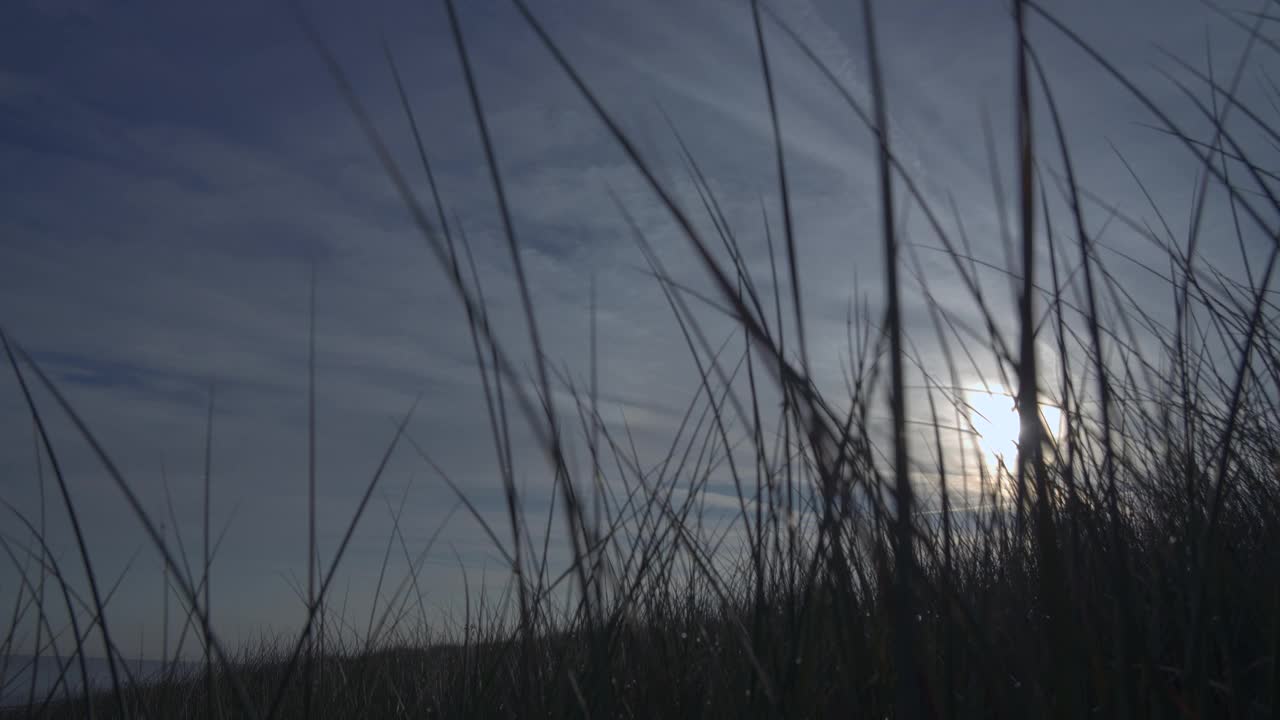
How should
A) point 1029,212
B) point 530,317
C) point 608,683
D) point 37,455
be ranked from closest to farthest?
1. point 1029,212
2. point 530,317
3. point 608,683
4. point 37,455

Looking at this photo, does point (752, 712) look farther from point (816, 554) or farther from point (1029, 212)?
point (1029, 212)

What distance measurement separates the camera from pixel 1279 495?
1.60 metres

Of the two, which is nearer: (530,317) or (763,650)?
(530,317)

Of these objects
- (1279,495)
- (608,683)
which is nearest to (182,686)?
(608,683)

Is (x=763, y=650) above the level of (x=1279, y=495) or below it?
below

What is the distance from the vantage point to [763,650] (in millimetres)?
1192

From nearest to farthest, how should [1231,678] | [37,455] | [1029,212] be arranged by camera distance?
[1029,212] → [1231,678] → [37,455]

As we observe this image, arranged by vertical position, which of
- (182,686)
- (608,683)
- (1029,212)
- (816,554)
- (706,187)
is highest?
(706,187)

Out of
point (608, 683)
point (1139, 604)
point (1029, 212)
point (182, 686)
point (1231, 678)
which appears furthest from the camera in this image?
point (182, 686)

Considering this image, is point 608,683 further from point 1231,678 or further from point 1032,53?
point 1032,53

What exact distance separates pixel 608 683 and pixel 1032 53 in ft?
2.97

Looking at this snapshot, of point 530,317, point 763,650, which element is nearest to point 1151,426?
point 763,650

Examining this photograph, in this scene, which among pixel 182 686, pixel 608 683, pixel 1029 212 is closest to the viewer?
pixel 1029 212

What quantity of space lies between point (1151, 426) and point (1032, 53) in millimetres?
1225
